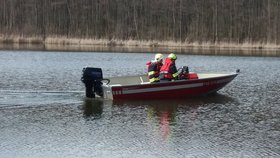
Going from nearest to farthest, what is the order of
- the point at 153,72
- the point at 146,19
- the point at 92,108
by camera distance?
the point at 92,108
the point at 153,72
the point at 146,19

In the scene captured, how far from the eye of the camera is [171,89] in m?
23.2

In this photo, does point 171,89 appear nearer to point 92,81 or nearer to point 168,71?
point 168,71

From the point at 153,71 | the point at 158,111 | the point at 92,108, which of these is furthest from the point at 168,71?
the point at 92,108

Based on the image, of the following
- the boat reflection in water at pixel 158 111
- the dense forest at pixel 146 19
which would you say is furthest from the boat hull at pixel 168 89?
the dense forest at pixel 146 19

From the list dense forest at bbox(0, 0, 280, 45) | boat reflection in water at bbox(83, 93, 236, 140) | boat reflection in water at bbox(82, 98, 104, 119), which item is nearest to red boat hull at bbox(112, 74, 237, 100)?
boat reflection in water at bbox(83, 93, 236, 140)

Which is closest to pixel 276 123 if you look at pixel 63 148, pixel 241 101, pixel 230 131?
pixel 230 131

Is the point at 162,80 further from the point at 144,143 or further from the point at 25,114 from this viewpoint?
the point at 144,143

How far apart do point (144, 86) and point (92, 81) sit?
1.97 meters

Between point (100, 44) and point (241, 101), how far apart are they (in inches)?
1492

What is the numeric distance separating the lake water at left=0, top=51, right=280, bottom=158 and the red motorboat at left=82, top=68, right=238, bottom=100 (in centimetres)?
32

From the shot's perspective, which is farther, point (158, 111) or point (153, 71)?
point (153, 71)

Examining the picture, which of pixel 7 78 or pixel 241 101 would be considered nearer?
pixel 241 101

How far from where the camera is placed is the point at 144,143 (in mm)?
15156

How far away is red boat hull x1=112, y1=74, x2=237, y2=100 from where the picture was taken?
22.5 metres
